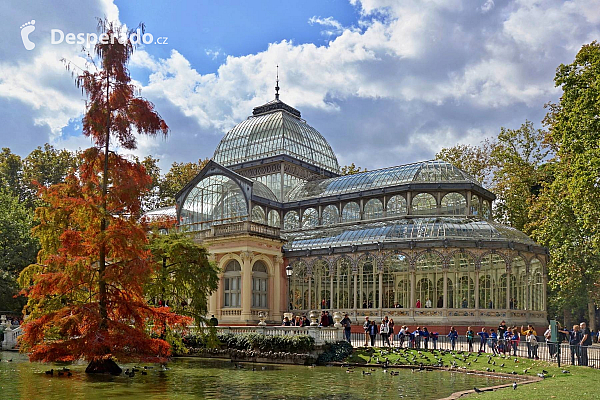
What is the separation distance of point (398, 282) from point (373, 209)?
664 cm

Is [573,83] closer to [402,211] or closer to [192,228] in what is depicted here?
[402,211]

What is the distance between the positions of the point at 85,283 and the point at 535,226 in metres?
32.7

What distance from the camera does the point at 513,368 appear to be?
23891mm

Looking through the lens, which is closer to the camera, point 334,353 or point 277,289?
point 334,353

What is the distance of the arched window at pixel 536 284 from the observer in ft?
128

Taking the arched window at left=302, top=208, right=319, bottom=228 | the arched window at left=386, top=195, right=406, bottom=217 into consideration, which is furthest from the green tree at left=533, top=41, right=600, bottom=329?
the arched window at left=302, top=208, right=319, bottom=228

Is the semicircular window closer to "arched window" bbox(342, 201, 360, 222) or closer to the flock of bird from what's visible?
"arched window" bbox(342, 201, 360, 222)

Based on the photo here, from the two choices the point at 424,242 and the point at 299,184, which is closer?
the point at 424,242

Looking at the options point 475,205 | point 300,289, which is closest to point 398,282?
point 300,289

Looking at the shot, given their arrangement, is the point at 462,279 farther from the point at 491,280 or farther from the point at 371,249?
the point at 371,249

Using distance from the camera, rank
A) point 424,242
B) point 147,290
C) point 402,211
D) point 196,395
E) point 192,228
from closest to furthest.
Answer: point 196,395 → point 147,290 → point 424,242 → point 402,211 → point 192,228

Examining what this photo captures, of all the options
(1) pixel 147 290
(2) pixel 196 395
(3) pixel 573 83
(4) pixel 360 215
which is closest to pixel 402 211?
(4) pixel 360 215

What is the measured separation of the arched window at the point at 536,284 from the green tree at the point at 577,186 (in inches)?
37.6

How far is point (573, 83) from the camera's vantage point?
105 feet
